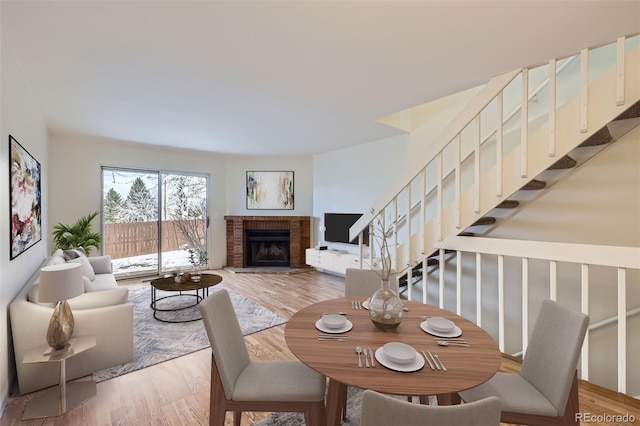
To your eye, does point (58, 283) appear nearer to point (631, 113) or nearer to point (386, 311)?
point (386, 311)

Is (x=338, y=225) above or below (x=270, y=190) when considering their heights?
below

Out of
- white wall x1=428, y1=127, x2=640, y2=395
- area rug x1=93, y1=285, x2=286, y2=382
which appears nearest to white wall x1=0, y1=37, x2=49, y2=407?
area rug x1=93, y1=285, x2=286, y2=382

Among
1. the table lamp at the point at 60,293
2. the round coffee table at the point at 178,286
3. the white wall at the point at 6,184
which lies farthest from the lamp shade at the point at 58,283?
the round coffee table at the point at 178,286

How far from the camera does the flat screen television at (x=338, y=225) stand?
17.1ft

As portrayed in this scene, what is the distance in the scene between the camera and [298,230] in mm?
6059

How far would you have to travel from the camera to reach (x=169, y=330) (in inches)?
120

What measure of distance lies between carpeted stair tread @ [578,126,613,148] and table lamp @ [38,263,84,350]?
3.84 metres

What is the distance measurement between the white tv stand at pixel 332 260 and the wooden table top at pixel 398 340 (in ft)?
10.3

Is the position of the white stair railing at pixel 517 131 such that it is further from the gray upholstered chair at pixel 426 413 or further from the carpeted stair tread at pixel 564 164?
the gray upholstered chair at pixel 426 413

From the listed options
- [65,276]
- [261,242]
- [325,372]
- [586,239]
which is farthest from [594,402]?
[261,242]

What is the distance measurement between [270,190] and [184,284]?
314 centimetres

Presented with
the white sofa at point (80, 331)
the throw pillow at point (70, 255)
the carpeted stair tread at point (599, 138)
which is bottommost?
the white sofa at point (80, 331)

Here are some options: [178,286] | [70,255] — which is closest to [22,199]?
[70,255]

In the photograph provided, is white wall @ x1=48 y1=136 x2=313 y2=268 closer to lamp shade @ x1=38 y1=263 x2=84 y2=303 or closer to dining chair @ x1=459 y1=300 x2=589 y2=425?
lamp shade @ x1=38 y1=263 x2=84 y2=303
